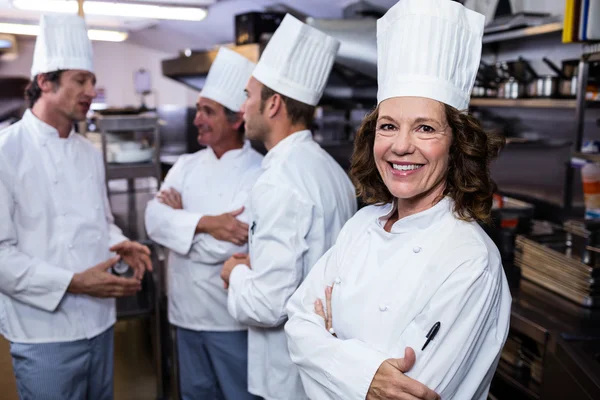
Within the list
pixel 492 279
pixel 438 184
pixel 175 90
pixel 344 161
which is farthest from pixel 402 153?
pixel 175 90

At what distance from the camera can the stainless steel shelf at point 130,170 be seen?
3.22m

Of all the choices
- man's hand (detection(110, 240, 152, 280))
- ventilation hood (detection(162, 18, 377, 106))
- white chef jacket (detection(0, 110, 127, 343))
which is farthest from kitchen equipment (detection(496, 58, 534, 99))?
white chef jacket (detection(0, 110, 127, 343))

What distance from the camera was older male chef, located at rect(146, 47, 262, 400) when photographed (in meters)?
2.19

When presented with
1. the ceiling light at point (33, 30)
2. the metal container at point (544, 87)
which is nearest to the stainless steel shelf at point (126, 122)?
the metal container at point (544, 87)

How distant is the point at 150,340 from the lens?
287 cm

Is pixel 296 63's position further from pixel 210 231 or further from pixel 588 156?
pixel 588 156

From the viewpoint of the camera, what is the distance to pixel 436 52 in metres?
1.23

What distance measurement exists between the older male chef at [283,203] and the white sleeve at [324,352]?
0.24 m

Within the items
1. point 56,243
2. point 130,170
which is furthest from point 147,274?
point 56,243

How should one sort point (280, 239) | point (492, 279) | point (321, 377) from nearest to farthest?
point (492, 279), point (321, 377), point (280, 239)

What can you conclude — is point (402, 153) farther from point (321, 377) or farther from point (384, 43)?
point (321, 377)

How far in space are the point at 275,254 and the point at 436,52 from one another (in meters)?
0.73

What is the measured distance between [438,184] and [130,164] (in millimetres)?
2383

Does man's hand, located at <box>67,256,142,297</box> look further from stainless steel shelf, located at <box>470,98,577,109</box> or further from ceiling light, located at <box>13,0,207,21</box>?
ceiling light, located at <box>13,0,207,21</box>
